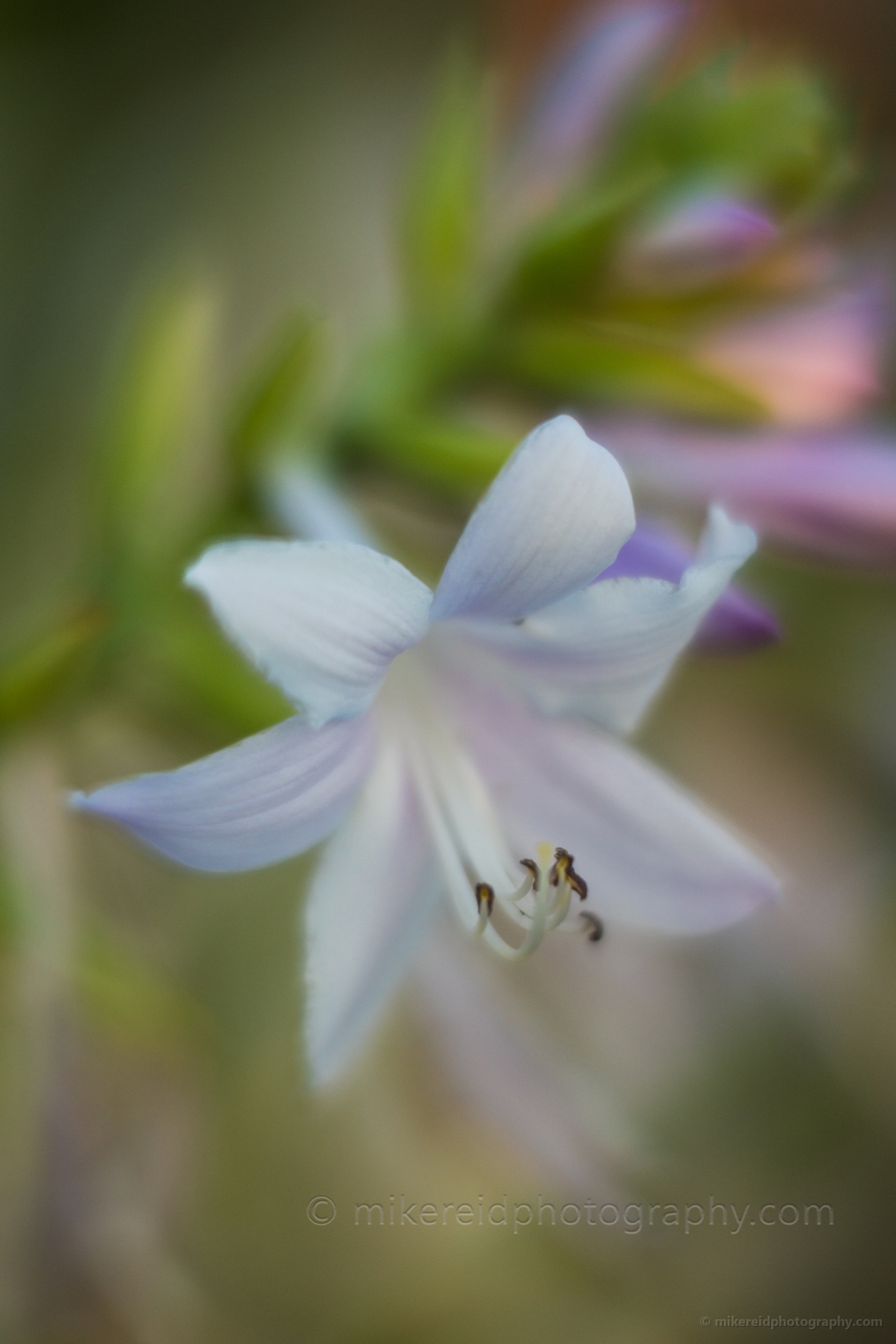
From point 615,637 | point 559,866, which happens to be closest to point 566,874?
point 559,866

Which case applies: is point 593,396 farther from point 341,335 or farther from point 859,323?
point 341,335

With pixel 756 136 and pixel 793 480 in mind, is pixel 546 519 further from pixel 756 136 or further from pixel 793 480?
pixel 756 136

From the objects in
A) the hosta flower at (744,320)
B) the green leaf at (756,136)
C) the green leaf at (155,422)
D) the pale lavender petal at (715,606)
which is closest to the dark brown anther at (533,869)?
the pale lavender petal at (715,606)

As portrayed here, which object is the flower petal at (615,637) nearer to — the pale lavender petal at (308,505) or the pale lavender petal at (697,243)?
the pale lavender petal at (308,505)

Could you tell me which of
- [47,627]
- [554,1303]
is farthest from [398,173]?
[554,1303]

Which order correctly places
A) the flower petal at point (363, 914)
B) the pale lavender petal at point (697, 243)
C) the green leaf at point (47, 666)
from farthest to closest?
the pale lavender petal at point (697, 243)
the green leaf at point (47, 666)
the flower petal at point (363, 914)

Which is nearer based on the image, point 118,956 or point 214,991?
point 118,956

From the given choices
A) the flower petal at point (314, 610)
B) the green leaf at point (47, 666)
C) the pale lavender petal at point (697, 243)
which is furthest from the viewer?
the pale lavender petal at point (697, 243)

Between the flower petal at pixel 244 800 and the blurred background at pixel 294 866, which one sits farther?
the blurred background at pixel 294 866
